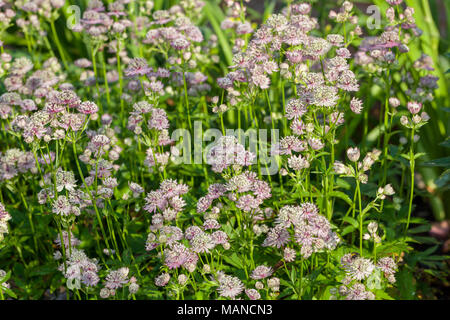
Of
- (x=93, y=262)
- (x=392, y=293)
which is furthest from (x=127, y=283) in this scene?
(x=392, y=293)

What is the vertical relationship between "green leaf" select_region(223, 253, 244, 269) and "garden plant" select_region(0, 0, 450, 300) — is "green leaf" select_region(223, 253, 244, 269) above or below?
below

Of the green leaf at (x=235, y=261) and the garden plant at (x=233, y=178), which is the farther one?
the green leaf at (x=235, y=261)

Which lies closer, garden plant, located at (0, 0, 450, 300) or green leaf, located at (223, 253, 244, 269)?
garden plant, located at (0, 0, 450, 300)

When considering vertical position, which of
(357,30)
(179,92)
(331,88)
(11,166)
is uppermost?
(357,30)

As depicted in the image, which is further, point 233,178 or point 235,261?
point 235,261

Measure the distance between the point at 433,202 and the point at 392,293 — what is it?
41.4 inches

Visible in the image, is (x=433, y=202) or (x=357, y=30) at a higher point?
(x=357, y=30)

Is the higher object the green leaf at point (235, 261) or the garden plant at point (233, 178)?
the garden plant at point (233, 178)

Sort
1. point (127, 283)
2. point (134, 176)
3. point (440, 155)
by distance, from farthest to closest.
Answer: point (440, 155), point (134, 176), point (127, 283)

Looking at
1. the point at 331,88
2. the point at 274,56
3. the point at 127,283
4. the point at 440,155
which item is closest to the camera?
the point at 331,88

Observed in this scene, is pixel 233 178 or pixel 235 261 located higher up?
pixel 233 178
